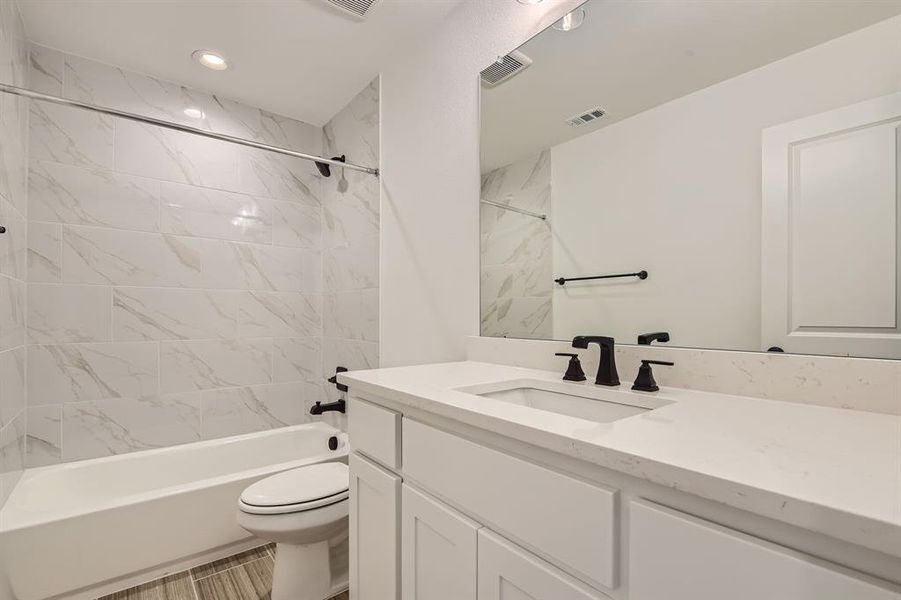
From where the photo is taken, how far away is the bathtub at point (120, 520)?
4.86ft

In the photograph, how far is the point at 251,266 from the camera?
254 centimetres

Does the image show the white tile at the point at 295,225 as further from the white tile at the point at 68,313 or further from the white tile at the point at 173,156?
the white tile at the point at 68,313

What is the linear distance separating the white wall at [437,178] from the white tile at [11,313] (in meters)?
1.46

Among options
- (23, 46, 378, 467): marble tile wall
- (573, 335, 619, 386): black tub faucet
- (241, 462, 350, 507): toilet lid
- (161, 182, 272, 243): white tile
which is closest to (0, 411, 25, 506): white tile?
(23, 46, 378, 467): marble tile wall

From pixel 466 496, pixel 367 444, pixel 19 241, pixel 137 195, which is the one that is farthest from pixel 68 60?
pixel 466 496

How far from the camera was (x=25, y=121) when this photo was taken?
187 centimetres

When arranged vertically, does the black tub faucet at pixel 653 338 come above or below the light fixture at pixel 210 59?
below

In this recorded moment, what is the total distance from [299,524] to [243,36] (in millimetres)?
2144

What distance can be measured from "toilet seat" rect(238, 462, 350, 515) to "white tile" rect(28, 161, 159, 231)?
5.17 feet

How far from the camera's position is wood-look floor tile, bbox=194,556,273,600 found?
1654mm

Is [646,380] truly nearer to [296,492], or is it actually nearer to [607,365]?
[607,365]

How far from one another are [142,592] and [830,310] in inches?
98.8

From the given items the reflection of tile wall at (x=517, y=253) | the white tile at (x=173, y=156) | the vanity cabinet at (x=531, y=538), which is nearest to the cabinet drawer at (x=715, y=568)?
the vanity cabinet at (x=531, y=538)

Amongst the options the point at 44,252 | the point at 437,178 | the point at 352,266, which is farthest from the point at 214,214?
the point at 437,178
